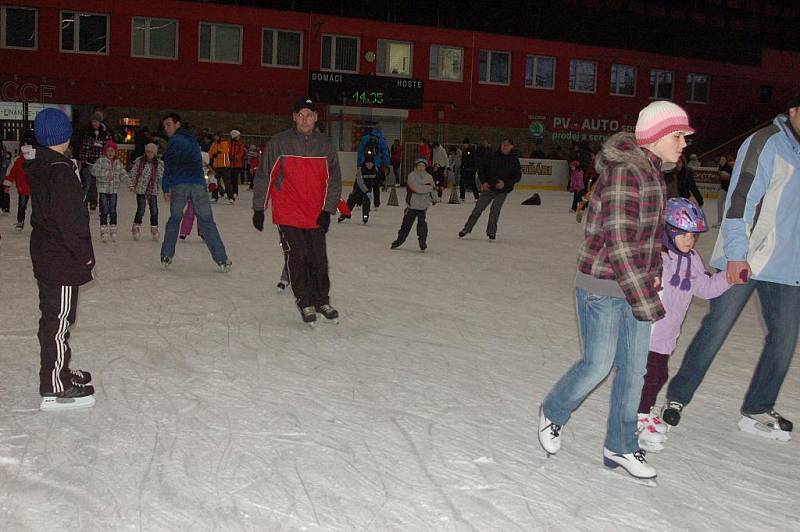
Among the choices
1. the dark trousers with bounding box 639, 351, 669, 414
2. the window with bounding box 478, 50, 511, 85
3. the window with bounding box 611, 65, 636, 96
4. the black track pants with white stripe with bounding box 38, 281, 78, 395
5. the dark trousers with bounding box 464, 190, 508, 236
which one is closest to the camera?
the dark trousers with bounding box 639, 351, 669, 414

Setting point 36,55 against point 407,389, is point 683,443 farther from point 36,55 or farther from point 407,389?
point 36,55

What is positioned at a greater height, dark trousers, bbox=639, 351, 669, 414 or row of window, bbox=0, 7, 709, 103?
row of window, bbox=0, 7, 709, 103

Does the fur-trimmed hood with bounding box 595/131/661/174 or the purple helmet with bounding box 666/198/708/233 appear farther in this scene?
the purple helmet with bounding box 666/198/708/233

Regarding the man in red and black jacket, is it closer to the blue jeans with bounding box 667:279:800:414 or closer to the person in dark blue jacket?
the person in dark blue jacket

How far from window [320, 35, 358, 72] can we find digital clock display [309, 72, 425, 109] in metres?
1.09

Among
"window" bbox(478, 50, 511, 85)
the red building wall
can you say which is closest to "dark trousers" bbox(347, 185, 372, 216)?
the red building wall

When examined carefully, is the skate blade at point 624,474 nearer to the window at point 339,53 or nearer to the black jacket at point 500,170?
the black jacket at point 500,170

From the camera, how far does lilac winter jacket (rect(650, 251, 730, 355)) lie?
391cm

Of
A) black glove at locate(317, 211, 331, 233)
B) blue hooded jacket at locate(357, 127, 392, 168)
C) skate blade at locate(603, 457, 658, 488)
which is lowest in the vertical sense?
skate blade at locate(603, 457, 658, 488)

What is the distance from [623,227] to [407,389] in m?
1.88

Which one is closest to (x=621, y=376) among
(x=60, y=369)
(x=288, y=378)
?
(x=288, y=378)

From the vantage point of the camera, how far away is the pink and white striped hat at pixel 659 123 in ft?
10.7

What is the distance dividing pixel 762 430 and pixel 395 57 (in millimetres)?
29983

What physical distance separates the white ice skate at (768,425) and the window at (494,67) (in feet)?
102
